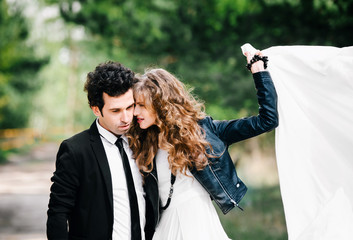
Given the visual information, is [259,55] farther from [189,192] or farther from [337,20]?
[337,20]

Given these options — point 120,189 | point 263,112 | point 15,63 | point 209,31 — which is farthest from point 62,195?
point 15,63

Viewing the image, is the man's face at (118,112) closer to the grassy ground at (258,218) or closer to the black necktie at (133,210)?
the black necktie at (133,210)

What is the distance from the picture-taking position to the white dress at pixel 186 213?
10.00 ft

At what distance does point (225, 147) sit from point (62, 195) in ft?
4.10

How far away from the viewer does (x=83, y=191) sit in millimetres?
2863

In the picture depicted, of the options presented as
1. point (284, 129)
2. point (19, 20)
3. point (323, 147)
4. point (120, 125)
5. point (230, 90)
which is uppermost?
point (19, 20)

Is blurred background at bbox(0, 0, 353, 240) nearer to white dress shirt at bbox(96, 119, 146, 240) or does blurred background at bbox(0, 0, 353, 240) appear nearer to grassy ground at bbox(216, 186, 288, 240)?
grassy ground at bbox(216, 186, 288, 240)

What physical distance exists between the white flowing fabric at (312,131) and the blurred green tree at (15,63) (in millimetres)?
17556

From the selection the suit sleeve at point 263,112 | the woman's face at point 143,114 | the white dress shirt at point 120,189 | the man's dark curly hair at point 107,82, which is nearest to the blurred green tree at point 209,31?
the suit sleeve at point 263,112

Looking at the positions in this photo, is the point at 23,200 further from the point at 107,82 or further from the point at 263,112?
the point at 263,112

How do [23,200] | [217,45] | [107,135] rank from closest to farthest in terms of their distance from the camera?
1. [107,135]
2. [217,45]
3. [23,200]

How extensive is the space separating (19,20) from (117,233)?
2047 cm

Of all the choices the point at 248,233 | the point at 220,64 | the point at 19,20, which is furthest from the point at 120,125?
the point at 19,20

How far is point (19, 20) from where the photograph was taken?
20906 mm
